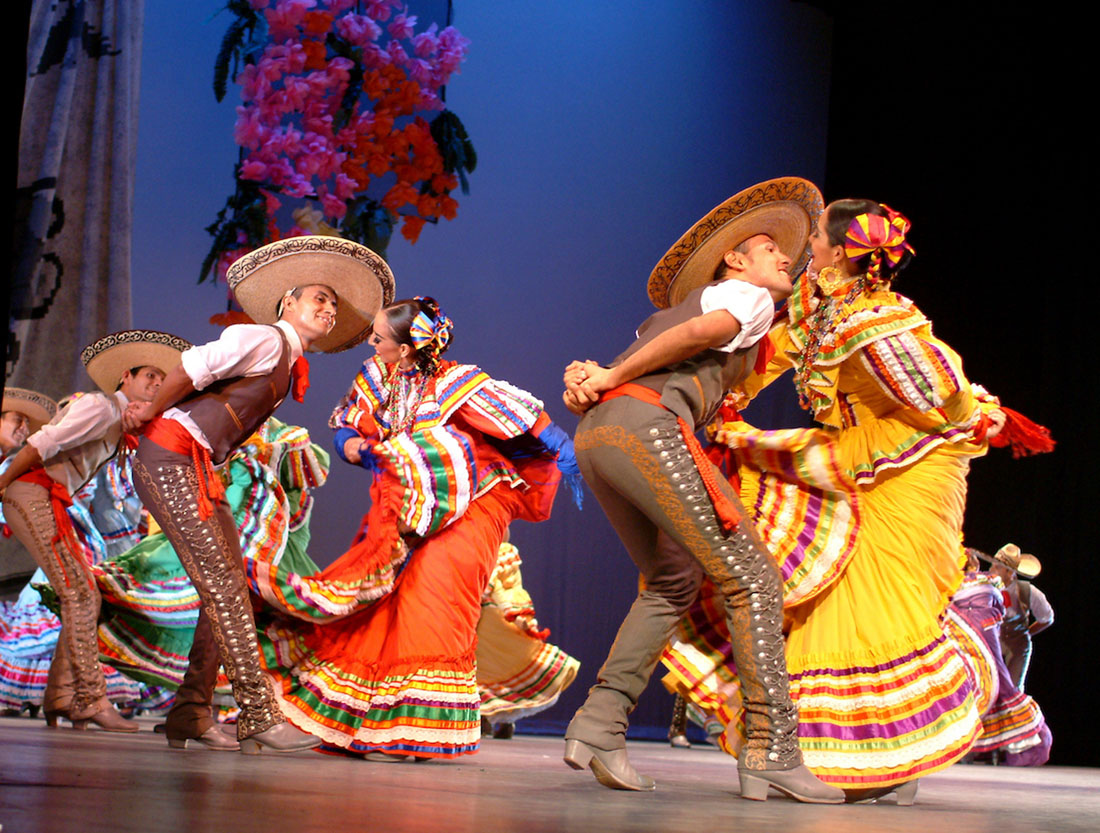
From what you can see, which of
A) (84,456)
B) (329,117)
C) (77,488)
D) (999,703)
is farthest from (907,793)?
(329,117)

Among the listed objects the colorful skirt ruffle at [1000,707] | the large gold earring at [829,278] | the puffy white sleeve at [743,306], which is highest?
the large gold earring at [829,278]

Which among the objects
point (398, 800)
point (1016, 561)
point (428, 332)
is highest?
point (428, 332)

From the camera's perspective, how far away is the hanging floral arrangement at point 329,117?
6531 millimetres

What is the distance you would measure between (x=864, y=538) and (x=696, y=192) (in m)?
5.35

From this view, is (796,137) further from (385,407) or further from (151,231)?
(385,407)

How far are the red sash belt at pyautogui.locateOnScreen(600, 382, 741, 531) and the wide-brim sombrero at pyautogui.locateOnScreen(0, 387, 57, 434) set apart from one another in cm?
390

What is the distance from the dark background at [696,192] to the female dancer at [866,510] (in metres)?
3.71

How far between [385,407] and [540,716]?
4.08m

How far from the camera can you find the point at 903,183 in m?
7.13

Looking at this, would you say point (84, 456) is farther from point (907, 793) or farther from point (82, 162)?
point (907, 793)

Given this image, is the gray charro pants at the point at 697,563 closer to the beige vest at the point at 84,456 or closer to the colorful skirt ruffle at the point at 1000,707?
the beige vest at the point at 84,456

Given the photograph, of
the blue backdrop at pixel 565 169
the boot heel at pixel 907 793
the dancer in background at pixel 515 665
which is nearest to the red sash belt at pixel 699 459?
the boot heel at pixel 907 793

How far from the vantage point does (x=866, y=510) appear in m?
3.07

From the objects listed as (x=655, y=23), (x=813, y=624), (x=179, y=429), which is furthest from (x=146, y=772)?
(x=655, y=23)
